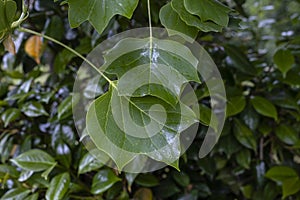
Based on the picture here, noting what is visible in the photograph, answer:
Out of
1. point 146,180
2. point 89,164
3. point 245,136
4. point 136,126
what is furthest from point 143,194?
point 136,126

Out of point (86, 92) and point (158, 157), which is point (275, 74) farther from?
point (158, 157)

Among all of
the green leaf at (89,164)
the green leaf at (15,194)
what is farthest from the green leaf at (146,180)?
the green leaf at (15,194)

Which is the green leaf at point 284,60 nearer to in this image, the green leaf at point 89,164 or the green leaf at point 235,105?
the green leaf at point 235,105

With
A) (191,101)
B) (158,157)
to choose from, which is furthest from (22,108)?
(158,157)

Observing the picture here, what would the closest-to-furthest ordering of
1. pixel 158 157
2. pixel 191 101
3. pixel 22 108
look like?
pixel 158 157 → pixel 191 101 → pixel 22 108

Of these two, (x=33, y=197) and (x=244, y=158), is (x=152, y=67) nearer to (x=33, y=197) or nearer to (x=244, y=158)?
(x=33, y=197)

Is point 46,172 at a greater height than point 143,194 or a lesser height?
greater
